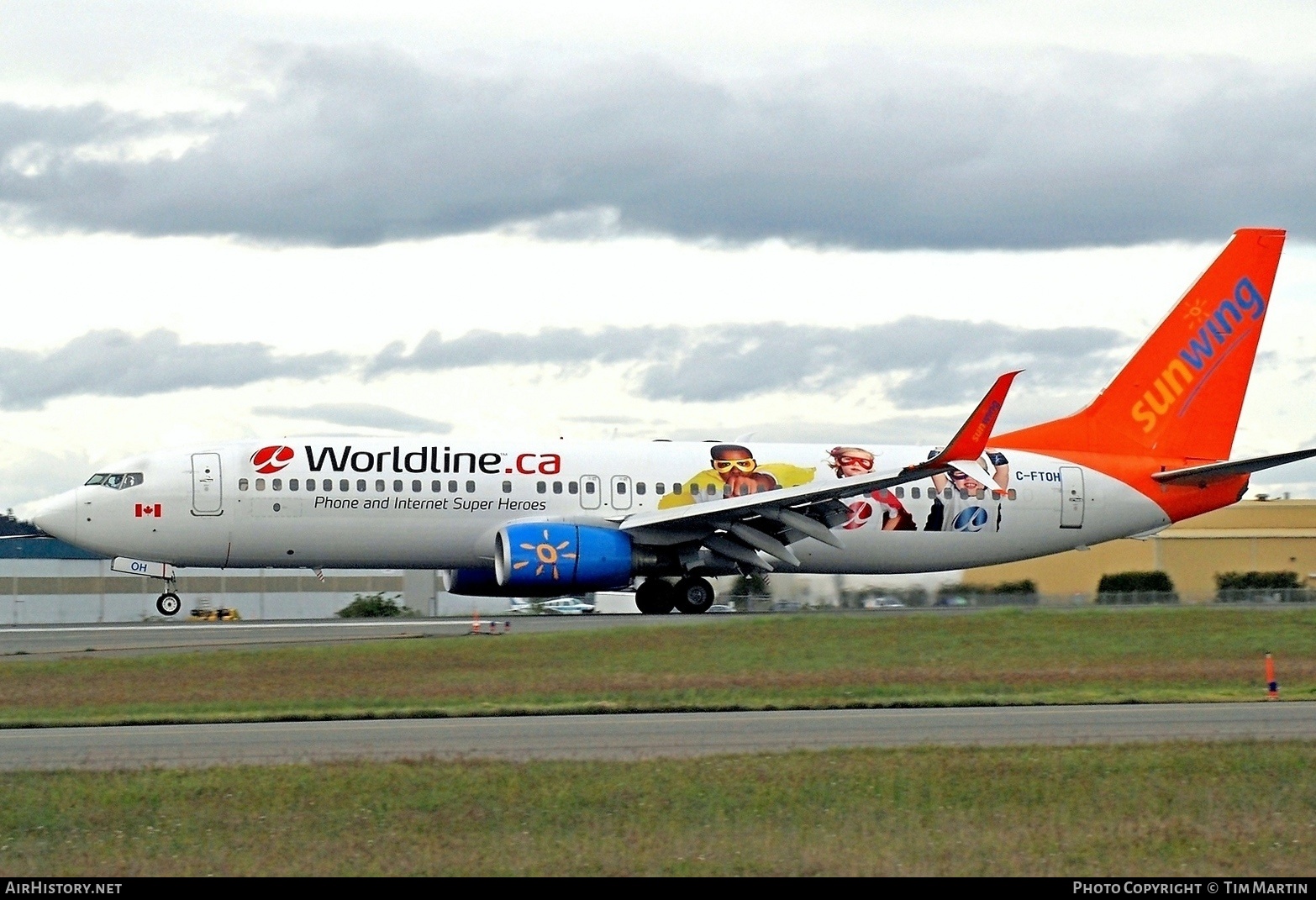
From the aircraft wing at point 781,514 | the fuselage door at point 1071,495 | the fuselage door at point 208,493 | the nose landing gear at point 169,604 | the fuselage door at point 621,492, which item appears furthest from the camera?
the fuselage door at point 1071,495

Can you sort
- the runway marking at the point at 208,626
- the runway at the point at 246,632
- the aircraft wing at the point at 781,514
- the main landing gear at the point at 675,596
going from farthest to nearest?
1. the main landing gear at the point at 675,596
2. the aircraft wing at the point at 781,514
3. the runway marking at the point at 208,626
4. the runway at the point at 246,632

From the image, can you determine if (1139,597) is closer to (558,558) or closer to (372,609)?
(558,558)

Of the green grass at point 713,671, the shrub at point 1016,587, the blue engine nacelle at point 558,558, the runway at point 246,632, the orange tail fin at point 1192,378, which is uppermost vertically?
the orange tail fin at point 1192,378

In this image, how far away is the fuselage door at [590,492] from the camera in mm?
39094

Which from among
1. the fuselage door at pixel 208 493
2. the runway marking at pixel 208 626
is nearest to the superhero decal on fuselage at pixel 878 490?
the runway marking at pixel 208 626

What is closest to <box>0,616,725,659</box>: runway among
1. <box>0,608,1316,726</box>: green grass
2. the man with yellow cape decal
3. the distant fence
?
<box>0,608,1316,726</box>: green grass

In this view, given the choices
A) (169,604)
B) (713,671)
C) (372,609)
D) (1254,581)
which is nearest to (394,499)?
(169,604)

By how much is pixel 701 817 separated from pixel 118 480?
27.7 meters

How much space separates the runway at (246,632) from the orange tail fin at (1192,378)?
13594 millimetres

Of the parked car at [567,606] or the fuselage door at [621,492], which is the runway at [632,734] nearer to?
the fuselage door at [621,492]

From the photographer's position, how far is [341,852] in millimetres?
11945

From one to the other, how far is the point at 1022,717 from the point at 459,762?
26.2ft

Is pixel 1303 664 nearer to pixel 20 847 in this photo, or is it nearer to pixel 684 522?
pixel 684 522

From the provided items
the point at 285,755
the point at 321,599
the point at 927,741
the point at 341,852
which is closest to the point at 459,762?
the point at 285,755
